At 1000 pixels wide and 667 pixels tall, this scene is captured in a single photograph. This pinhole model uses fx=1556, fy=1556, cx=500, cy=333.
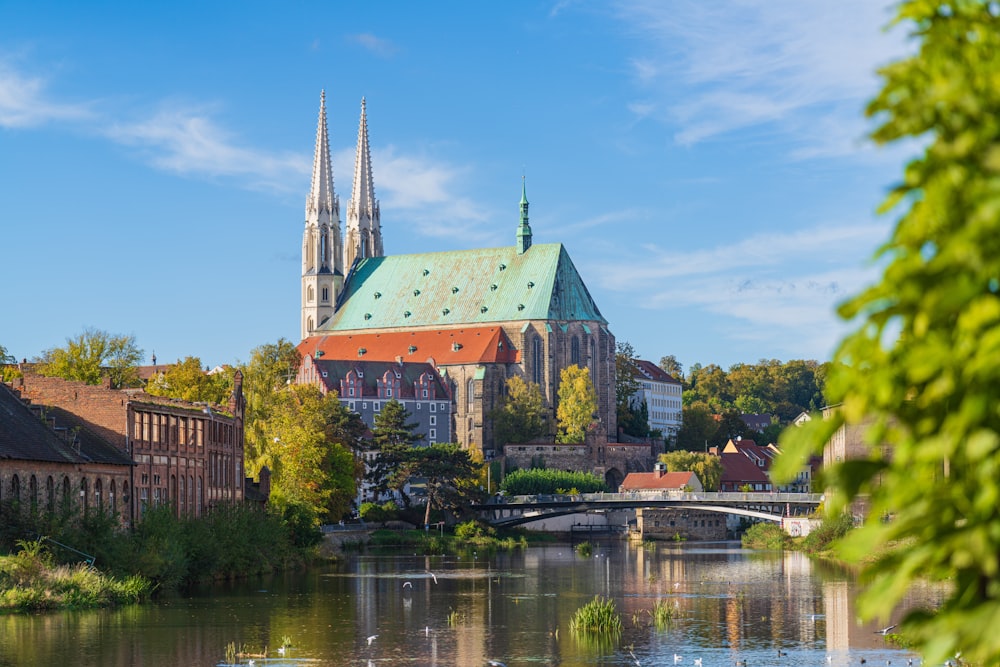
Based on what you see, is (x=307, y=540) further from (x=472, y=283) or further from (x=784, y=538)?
(x=472, y=283)

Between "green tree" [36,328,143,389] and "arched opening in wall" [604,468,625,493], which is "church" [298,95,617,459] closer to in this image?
"arched opening in wall" [604,468,625,493]

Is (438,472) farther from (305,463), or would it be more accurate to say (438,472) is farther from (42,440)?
(42,440)

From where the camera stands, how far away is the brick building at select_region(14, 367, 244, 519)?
66438 millimetres

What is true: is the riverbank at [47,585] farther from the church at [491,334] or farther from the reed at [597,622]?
the church at [491,334]

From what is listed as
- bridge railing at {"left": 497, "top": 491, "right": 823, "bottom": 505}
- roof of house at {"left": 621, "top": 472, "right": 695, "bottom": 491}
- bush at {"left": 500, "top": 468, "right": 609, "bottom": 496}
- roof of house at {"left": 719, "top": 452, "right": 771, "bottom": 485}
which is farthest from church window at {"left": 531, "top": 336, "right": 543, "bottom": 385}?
bridge railing at {"left": 497, "top": 491, "right": 823, "bottom": 505}

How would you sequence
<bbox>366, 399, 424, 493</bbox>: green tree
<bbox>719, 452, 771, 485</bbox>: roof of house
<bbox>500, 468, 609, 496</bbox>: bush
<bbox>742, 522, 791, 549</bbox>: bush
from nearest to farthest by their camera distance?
<bbox>742, 522, 791, 549</bbox>: bush
<bbox>366, 399, 424, 493</bbox>: green tree
<bbox>500, 468, 609, 496</bbox>: bush
<bbox>719, 452, 771, 485</bbox>: roof of house

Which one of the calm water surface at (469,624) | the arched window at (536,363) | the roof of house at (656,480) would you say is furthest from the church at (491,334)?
the calm water surface at (469,624)

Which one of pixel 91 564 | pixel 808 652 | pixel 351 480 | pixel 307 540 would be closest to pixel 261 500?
pixel 307 540

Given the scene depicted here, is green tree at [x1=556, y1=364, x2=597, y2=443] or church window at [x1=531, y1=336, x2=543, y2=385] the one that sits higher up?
church window at [x1=531, y1=336, x2=543, y2=385]

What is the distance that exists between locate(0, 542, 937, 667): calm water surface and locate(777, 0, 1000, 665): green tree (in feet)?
115

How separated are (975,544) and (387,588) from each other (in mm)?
65324

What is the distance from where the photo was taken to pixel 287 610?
5456 cm

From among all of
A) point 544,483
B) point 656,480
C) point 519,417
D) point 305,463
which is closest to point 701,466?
point 656,480

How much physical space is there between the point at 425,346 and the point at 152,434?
122 metres
